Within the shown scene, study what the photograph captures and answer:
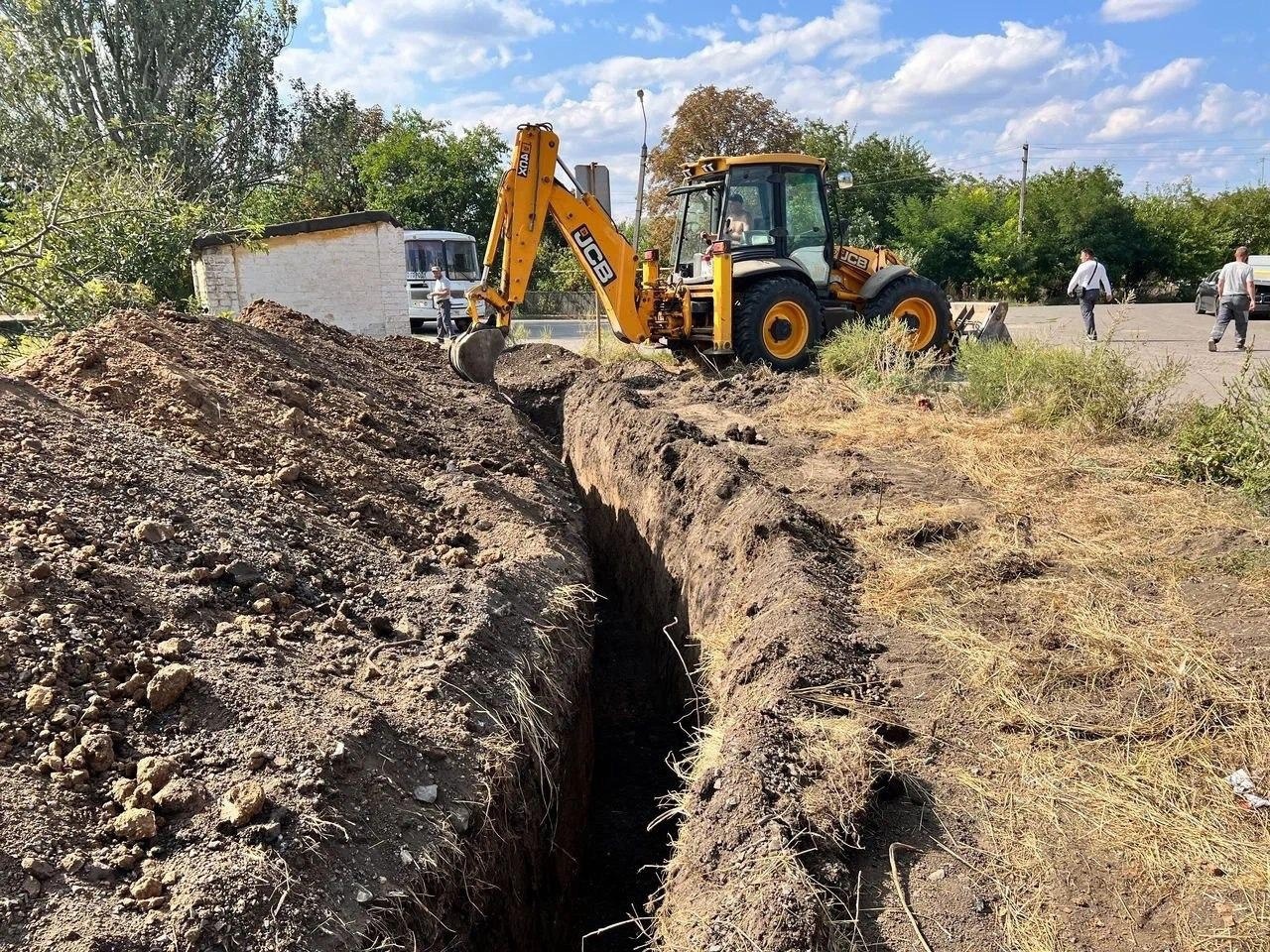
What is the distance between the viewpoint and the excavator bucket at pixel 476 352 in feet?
31.4

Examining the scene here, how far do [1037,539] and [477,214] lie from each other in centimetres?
2916

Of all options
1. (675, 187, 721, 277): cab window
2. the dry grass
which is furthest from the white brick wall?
the dry grass

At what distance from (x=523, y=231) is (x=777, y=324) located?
11.6 ft

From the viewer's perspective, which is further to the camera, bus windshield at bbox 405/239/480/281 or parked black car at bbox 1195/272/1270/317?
bus windshield at bbox 405/239/480/281

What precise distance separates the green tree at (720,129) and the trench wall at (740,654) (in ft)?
102

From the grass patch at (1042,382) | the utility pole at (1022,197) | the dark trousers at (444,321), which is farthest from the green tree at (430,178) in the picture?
the grass patch at (1042,382)

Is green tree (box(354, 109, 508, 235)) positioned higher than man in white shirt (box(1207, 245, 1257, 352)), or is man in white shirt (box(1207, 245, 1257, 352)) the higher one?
green tree (box(354, 109, 508, 235))

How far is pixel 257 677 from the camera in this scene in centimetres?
317

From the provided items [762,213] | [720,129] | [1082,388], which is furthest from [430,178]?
[1082,388]

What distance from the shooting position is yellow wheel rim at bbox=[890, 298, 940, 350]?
473 inches

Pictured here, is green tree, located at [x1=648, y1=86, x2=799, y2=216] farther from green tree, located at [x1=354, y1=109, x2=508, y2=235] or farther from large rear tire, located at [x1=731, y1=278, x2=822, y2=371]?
large rear tire, located at [x1=731, y1=278, x2=822, y2=371]

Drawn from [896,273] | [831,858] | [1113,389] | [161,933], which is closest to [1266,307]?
[896,273]

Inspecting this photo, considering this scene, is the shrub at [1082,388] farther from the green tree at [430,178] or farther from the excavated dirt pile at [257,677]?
the green tree at [430,178]

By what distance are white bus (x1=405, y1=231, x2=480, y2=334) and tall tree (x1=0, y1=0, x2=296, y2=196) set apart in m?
5.21
